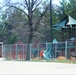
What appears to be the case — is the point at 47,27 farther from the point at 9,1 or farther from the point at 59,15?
the point at 9,1

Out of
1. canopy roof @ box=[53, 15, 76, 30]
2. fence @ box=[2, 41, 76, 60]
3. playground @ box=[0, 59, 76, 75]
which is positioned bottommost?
playground @ box=[0, 59, 76, 75]

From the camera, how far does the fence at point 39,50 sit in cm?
3443

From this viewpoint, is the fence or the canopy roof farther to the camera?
the canopy roof

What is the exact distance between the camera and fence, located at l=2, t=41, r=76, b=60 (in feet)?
113

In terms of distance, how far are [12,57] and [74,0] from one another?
2695cm

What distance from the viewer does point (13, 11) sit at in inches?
1806

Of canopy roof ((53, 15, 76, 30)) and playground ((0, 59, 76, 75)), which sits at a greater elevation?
canopy roof ((53, 15, 76, 30))

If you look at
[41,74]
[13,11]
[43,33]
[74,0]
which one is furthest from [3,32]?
[41,74]

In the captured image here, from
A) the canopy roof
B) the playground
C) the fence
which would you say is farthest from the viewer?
the canopy roof

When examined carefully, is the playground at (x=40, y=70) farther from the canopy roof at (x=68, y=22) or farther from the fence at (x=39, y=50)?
the canopy roof at (x=68, y=22)

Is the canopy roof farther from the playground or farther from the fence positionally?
the playground

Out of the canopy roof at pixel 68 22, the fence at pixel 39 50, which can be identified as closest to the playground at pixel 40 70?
the fence at pixel 39 50

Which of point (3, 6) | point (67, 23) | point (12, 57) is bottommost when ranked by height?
point (12, 57)

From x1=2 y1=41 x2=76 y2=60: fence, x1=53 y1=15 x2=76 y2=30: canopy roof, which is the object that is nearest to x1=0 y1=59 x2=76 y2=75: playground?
x1=2 y1=41 x2=76 y2=60: fence
